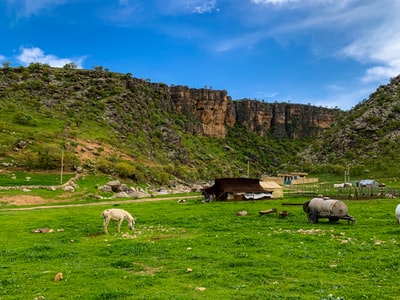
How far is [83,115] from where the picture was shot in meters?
107

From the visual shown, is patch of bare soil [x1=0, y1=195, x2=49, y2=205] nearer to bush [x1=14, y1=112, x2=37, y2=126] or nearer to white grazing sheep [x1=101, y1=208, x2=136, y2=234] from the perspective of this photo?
white grazing sheep [x1=101, y1=208, x2=136, y2=234]

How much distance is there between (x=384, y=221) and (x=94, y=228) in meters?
20.3

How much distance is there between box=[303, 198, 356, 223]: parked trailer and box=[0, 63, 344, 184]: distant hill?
175 ft

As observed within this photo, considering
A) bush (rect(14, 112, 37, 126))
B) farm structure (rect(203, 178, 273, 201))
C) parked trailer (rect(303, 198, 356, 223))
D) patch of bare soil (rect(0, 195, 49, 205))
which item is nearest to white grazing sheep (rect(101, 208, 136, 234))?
parked trailer (rect(303, 198, 356, 223))

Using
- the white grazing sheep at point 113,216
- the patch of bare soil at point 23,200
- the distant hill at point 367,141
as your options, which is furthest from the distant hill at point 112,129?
the white grazing sheep at point 113,216

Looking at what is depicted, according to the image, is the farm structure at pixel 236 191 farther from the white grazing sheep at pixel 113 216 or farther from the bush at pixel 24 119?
the bush at pixel 24 119

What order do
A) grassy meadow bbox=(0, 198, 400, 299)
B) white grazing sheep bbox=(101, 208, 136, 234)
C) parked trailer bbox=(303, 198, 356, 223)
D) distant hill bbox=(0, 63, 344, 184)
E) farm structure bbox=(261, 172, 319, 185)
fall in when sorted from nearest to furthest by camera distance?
grassy meadow bbox=(0, 198, 400, 299)
white grazing sheep bbox=(101, 208, 136, 234)
parked trailer bbox=(303, 198, 356, 223)
distant hill bbox=(0, 63, 344, 184)
farm structure bbox=(261, 172, 319, 185)

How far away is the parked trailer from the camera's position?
25.9 meters

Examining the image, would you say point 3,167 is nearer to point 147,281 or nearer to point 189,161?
point 147,281

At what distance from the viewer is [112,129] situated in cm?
10825

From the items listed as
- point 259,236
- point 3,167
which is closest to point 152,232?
point 259,236

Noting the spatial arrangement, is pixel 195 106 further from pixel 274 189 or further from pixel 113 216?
pixel 113 216

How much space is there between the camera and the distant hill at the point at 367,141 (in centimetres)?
9906

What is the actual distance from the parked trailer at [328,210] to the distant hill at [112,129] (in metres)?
53.4
